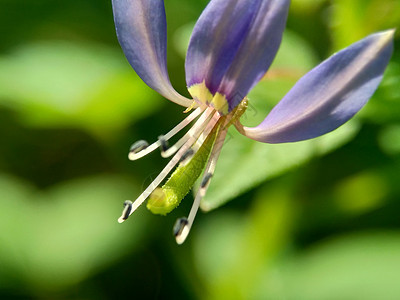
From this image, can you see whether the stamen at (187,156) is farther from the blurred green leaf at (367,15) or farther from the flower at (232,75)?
the blurred green leaf at (367,15)

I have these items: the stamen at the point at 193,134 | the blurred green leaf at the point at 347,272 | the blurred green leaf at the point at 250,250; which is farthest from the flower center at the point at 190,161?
the blurred green leaf at the point at 347,272

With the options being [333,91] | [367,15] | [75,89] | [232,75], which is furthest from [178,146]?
[75,89]

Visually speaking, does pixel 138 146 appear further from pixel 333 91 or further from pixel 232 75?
pixel 333 91

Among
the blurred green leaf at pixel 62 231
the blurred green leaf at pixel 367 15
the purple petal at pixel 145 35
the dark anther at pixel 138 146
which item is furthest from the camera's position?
the blurred green leaf at pixel 62 231

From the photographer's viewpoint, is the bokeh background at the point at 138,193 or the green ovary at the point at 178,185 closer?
the green ovary at the point at 178,185

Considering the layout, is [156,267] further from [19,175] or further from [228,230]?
[19,175]

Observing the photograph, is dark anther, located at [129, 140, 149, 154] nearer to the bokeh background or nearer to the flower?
the flower

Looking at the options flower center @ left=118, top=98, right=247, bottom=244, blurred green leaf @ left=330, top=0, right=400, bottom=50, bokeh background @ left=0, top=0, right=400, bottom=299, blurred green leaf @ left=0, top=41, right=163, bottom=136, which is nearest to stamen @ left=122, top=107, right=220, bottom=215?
flower center @ left=118, top=98, right=247, bottom=244
